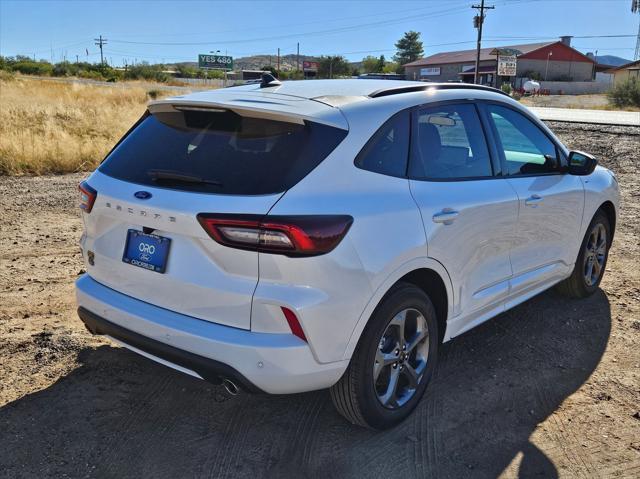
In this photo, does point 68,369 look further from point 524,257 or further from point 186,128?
point 524,257

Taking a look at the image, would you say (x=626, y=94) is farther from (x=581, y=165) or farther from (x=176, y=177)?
(x=176, y=177)

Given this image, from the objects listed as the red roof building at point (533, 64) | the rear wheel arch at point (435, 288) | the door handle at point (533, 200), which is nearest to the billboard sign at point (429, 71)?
the red roof building at point (533, 64)

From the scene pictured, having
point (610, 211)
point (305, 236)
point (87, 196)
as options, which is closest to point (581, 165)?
point (610, 211)

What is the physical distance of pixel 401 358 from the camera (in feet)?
10.1

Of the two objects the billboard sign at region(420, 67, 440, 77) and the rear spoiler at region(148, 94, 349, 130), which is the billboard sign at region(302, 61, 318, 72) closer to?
the billboard sign at region(420, 67, 440, 77)

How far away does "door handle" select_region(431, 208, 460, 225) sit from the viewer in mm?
3008

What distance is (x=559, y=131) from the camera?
15273mm

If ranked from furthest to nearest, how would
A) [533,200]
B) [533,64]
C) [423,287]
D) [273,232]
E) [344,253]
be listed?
[533,64], [533,200], [423,287], [344,253], [273,232]

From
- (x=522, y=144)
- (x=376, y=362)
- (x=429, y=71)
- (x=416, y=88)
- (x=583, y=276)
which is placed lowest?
(x=583, y=276)

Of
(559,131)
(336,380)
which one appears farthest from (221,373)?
(559,131)

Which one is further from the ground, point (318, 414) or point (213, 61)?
point (213, 61)

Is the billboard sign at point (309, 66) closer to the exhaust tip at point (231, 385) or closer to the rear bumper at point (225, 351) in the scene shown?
the rear bumper at point (225, 351)

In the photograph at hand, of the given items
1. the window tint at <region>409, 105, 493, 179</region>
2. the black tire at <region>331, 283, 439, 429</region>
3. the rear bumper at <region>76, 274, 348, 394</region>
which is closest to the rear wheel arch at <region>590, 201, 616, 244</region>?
the window tint at <region>409, 105, 493, 179</region>

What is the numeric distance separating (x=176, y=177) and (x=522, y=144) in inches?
104
